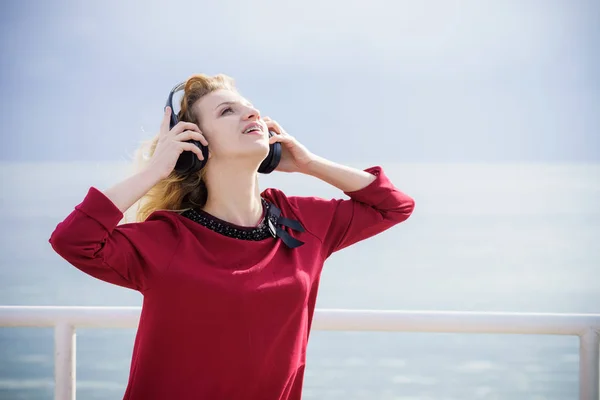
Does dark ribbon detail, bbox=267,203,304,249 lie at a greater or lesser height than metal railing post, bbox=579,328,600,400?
greater

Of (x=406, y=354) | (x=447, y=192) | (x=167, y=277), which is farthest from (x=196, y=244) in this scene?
(x=447, y=192)

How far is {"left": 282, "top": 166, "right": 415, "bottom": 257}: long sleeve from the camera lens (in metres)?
2.23

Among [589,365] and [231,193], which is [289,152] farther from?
[589,365]

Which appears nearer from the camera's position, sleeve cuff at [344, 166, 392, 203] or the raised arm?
the raised arm

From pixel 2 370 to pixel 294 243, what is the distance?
350 inches

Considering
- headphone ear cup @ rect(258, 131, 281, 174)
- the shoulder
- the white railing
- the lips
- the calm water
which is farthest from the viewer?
the calm water

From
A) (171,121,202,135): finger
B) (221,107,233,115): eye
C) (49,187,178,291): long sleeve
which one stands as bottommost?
(49,187,178,291): long sleeve

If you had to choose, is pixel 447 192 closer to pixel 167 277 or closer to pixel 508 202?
pixel 508 202

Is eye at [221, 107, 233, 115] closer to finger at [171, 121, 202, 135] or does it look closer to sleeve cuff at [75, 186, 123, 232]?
finger at [171, 121, 202, 135]

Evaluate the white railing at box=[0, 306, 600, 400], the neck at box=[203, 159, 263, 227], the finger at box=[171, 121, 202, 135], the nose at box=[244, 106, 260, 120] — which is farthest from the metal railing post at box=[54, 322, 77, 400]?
the nose at box=[244, 106, 260, 120]

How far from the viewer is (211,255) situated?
6.43ft

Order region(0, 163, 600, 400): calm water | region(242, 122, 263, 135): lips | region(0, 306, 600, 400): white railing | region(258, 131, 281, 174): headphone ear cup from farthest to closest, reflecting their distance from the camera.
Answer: region(0, 163, 600, 400): calm water → region(0, 306, 600, 400): white railing → region(258, 131, 281, 174): headphone ear cup → region(242, 122, 263, 135): lips

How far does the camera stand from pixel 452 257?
21516 millimetres

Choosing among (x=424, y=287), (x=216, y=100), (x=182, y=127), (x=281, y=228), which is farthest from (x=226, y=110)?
(x=424, y=287)
